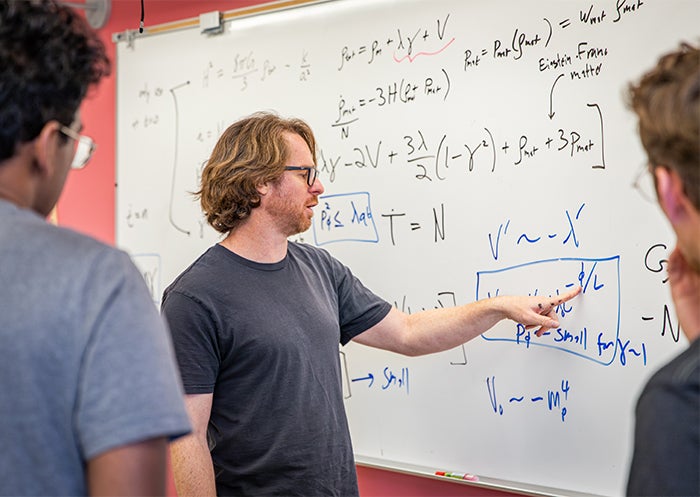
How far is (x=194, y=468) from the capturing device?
5.44 ft

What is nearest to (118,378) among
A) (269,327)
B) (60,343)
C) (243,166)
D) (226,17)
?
(60,343)

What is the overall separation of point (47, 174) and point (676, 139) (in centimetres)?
69

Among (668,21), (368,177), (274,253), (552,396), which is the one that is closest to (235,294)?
(274,253)

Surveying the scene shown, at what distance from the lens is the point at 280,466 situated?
1701 millimetres

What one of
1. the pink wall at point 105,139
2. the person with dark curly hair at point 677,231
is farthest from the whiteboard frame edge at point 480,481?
the person with dark curly hair at point 677,231

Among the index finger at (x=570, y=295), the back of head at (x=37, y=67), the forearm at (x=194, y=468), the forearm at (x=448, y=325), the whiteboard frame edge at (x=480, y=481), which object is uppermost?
the back of head at (x=37, y=67)

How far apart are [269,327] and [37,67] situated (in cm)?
89

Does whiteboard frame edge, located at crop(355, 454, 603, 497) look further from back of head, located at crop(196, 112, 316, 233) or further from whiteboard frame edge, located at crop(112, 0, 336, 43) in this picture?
whiteboard frame edge, located at crop(112, 0, 336, 43)

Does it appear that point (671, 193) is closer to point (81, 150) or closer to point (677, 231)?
point (677, 231)

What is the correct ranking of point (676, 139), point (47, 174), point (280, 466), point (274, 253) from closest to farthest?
point (676, 139) → point (47, 174) → point (280, 466) → point (274, 253)

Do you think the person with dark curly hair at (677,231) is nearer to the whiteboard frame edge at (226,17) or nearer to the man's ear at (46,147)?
the man's ear at (46,147)

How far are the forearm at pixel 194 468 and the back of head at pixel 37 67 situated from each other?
0.89 meters

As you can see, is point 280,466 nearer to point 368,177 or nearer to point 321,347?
point 321,347

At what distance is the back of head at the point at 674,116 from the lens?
843mm
